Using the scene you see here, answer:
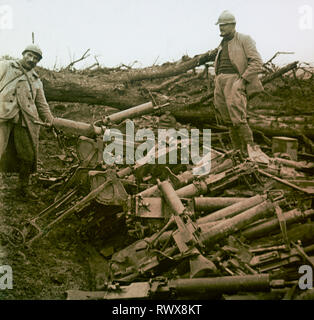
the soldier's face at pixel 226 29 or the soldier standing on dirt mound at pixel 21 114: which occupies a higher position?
the soldier's face at pixel 226 29

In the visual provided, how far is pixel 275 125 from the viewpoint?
8.05 m

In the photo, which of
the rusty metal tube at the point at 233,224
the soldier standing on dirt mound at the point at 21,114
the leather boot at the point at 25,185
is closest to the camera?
the rusty metal tube at the point at 233,224

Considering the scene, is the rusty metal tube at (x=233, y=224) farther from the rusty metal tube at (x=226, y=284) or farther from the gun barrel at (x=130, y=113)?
the gun barrel at (x=130, y=113)

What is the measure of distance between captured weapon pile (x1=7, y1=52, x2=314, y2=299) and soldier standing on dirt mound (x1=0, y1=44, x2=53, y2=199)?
0.51 meters

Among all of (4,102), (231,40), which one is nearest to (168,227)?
(4,102)

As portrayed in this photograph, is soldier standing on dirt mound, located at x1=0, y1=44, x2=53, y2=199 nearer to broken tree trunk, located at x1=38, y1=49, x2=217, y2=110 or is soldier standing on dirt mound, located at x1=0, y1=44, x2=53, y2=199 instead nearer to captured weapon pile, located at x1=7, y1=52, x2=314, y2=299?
captured weapon pile, located at x1=7, y1=52, x2=314, y2=299

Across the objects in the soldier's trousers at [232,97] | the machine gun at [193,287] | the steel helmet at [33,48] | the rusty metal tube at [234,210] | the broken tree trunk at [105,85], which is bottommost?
the machine gun at [193,287]

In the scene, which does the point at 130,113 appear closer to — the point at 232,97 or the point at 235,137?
the point at 232,97

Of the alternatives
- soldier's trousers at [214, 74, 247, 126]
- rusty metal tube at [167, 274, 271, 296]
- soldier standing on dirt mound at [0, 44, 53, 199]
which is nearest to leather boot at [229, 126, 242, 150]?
soldier's trousers at [214, 74, 247, 126]

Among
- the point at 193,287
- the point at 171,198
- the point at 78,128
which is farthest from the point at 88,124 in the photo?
the point at 193,287

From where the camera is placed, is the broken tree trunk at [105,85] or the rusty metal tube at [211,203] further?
the broken tree trunk at [105,85]

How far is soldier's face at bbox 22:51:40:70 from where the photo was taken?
19.7 feet

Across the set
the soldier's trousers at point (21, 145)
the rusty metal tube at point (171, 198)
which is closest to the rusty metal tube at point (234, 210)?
the rusty metal tube at point (171, 198)

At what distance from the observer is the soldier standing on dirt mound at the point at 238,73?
6.67m
